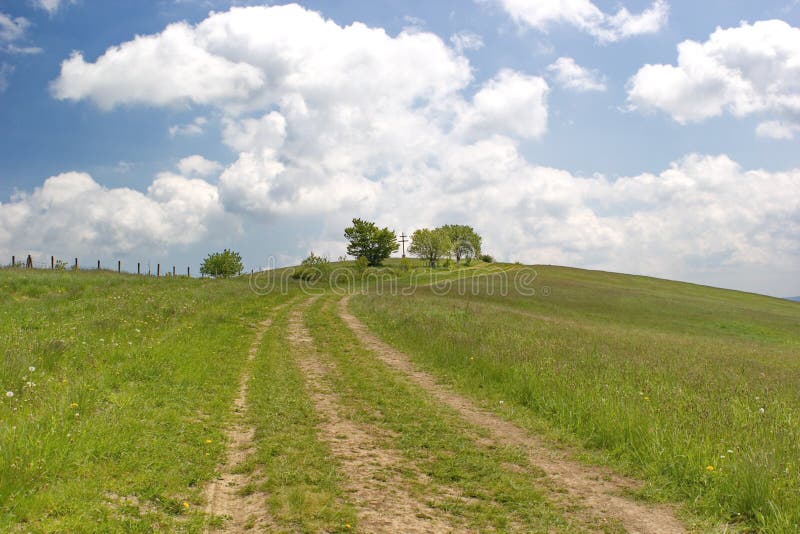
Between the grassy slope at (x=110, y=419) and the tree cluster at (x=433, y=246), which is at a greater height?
the tree cluster at (x=433, y=246)

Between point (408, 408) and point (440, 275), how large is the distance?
7287 centimetres

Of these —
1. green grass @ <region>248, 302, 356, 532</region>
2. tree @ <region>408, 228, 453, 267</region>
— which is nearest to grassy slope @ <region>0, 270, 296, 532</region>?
green grass @ <region>248, 302, 356, 532</region>

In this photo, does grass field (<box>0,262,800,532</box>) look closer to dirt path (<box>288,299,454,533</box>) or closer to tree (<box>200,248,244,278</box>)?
dirt path (<box>288,299,454,533</box>)

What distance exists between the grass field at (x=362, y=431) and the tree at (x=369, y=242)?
87.0 m

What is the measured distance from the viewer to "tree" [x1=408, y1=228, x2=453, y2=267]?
11475 cm

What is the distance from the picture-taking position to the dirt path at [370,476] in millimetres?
5395

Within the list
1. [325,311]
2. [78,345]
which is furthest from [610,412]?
[325,311]

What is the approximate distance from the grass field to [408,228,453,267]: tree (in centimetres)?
9738

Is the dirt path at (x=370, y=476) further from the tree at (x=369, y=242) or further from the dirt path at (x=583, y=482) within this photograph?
the tree at (x=369, y=242)

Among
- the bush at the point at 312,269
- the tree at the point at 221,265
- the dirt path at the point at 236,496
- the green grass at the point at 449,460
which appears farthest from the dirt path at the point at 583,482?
the tree at the point at 221,265

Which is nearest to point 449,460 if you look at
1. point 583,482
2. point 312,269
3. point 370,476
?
point 370,476

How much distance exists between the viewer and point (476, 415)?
9.83 m

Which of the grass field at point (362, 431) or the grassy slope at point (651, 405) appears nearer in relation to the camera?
the grass field at point (362, 431)

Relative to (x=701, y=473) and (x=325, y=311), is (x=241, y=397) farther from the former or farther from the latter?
(x=325, y=311)
